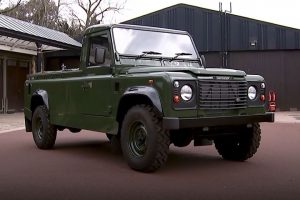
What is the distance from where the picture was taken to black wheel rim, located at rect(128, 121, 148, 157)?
7.53 m

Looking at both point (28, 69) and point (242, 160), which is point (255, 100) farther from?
point (28, 69)

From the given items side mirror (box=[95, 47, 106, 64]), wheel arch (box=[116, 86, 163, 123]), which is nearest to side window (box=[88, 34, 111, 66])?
side mirror (box=[95, 47, 106, 64])

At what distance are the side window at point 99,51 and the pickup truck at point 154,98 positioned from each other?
2 centimetres

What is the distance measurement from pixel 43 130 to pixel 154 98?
13.3 feet

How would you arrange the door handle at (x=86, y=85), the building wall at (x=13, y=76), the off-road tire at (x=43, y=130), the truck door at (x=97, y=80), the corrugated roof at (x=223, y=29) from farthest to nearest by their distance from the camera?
the corrugated roof at (x=223, y=29)
the building wall at (x=13, y=76)
the off-road tire at (x=43, y=130)
the door handle at (x=86, y=85)
the truck door at (x=97, y=80)

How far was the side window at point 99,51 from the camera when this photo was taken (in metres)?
8.48

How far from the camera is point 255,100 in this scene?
8.02 metres

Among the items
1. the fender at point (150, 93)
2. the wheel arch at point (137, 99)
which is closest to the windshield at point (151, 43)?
the wheel arch at point (137, 99)

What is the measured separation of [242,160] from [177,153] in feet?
5.16

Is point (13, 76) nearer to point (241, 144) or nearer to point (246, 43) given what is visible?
point (246, 43)

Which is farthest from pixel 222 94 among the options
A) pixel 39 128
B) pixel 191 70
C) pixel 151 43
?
pixel 39 128

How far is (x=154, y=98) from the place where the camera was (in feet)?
23.4

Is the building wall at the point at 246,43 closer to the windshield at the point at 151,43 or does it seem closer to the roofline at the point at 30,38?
the roofline at the point at 30,38

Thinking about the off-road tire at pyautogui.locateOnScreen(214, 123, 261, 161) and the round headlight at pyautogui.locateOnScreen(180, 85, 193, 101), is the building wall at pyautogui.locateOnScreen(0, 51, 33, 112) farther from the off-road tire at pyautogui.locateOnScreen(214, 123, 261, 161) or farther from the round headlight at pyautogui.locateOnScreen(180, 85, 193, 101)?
the round headlight at pyautogui.locateOnScreen(180, 85, 193, 101)
